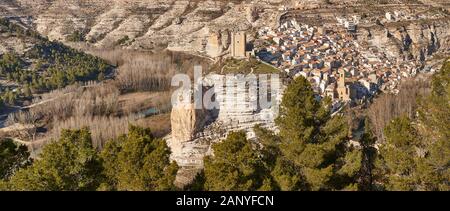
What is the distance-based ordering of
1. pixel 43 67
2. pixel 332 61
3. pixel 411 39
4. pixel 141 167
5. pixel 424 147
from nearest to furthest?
pixel 141 167
pixel 424 147
pixel 332 61
pixel 43 67
pixel 411 39

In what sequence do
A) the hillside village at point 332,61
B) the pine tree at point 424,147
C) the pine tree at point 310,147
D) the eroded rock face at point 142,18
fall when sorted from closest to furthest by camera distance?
the pine tree at point 424,147 < the pine tree at point 310,147 < the hillside village at point 332,61 < the eroded rock face at point 142,18

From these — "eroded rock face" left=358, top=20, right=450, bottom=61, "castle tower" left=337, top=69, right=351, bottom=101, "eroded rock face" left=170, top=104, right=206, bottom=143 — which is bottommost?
"castle tower" left=337, top=69, right=351, bottom=101

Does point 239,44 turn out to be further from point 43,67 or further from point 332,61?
point 43,67

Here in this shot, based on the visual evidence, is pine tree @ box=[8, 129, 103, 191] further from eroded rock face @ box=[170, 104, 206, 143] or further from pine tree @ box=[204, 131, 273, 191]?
eroded rock face @ box=[170, 104, 206, 143]

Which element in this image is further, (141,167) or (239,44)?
(239,44)

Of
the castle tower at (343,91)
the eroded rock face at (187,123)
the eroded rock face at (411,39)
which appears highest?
the eroded rock face at (411,39)

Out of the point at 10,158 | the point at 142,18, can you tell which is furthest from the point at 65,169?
the point at 142,18

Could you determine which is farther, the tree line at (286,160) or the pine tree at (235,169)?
the tree line at (286,160)

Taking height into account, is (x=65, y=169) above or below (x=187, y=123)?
above

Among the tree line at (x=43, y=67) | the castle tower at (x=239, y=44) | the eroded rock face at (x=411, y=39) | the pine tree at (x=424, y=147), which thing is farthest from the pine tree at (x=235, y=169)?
the eroded rock face at (x=411, y=39)

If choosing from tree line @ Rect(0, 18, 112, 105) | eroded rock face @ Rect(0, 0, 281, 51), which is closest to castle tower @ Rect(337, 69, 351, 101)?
tree line @ Rect(0, 18, 112, 105)

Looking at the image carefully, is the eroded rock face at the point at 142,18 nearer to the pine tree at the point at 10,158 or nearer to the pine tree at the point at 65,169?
the pine tree at the point at 10,158

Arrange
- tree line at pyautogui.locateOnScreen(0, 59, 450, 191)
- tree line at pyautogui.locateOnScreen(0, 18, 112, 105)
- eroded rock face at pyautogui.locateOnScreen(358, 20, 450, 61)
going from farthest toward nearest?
eroded rock face at pyautogui.locateOnScreen(358, 20, 450, 61) → tree line at pyautogui.locateOnScreen(0, 18, 112, 105) → tree line at pyautogui.locateOnScreen(0, 59, 450, 191)

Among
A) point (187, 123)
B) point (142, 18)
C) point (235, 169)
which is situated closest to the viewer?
point (235, 169)
